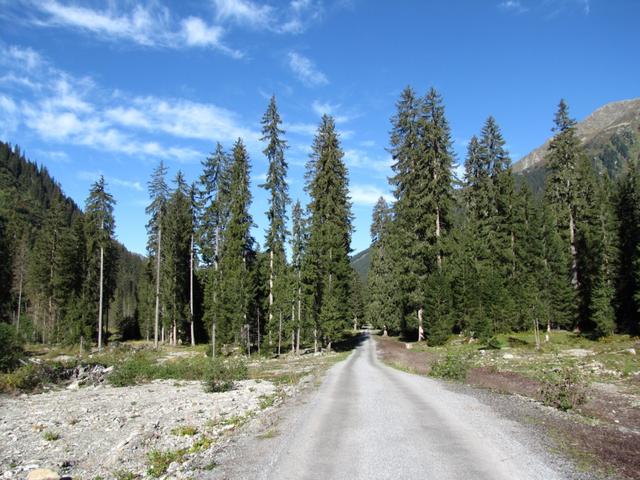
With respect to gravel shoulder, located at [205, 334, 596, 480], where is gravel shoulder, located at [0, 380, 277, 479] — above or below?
below

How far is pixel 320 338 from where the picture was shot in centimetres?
4062

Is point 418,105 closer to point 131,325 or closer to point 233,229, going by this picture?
point 233,229

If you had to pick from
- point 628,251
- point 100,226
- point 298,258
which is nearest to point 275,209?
point 298,258

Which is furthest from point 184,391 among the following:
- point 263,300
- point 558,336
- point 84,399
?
point 558,336

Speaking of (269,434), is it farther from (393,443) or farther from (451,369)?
(451,369)

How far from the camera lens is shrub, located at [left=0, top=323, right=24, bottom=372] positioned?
2823cm

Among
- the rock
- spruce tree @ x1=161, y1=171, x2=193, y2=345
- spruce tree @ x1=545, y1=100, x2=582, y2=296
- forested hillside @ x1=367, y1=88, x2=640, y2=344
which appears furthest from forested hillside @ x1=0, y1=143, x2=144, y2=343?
spruce tree @ x1=545, y1=100, x2=582, y2=296

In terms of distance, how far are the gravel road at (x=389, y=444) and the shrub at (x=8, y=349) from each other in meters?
23.5

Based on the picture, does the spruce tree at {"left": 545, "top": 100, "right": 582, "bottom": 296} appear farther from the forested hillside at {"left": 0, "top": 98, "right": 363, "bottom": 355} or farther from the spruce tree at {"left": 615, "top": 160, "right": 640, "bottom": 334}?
the forested hillside at {"left": 0, "top": 98, "right": 363, "bottom": 355}

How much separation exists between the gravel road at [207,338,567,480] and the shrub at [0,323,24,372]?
2347cm

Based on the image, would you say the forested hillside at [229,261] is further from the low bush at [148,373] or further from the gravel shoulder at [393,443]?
the gravel shoulder at [393,443]

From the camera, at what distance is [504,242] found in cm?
4672

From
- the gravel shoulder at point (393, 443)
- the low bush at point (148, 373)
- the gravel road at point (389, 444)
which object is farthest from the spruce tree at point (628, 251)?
the low bush at point (148, 373)

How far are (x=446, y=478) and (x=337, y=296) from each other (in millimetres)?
32633
